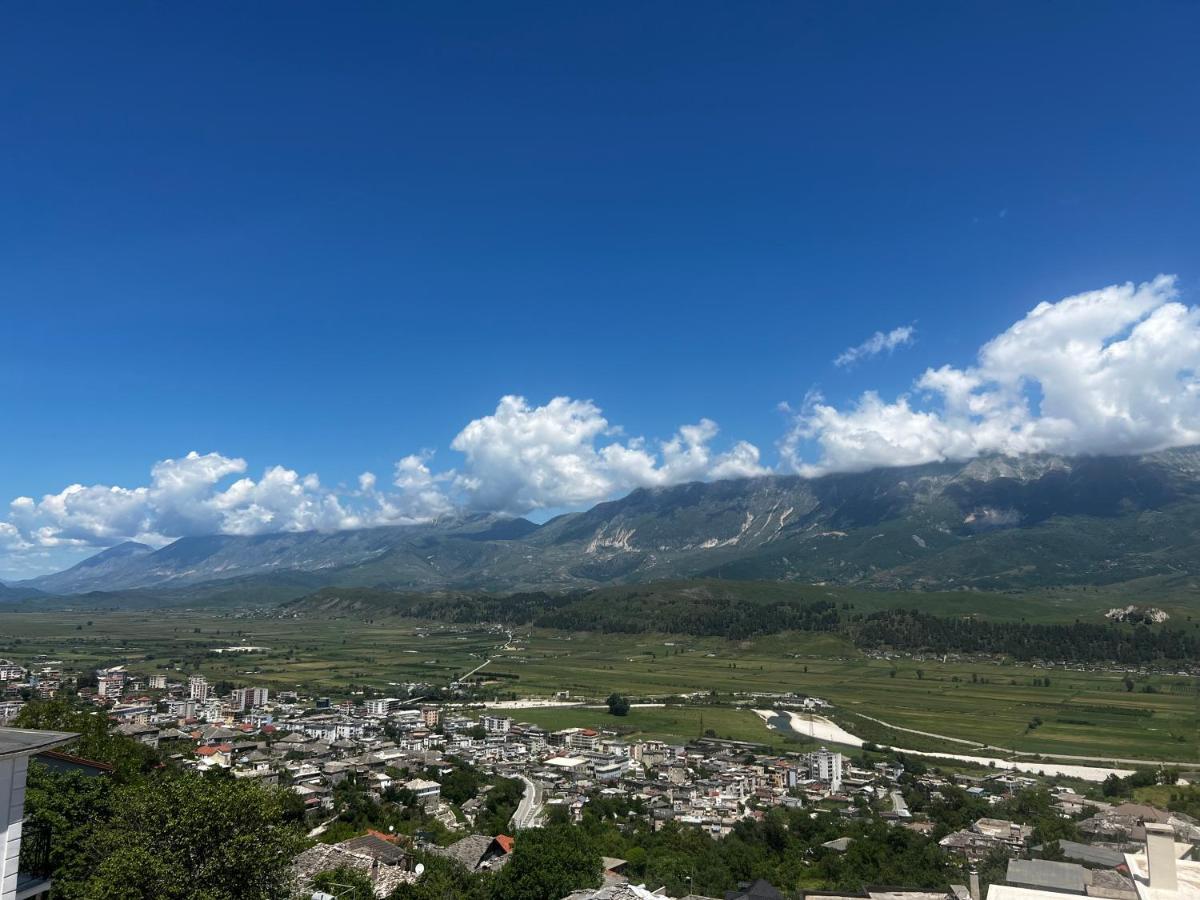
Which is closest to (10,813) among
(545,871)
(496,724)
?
(545,871)

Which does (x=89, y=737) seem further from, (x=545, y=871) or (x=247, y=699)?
(x=247, y=699)

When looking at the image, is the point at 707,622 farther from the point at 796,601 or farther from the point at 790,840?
the point at 790,840

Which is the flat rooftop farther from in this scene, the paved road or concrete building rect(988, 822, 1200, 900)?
the paved road

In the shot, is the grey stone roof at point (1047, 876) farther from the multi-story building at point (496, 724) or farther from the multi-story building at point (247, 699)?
the multi-story building at point (247, 699)

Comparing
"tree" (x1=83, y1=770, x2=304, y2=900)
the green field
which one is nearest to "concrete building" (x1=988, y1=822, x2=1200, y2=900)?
"tree" (x1=83, y1=770, x2=304, y2=900)

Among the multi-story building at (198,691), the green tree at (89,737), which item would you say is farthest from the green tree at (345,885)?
the multi-story building at (198,691)
